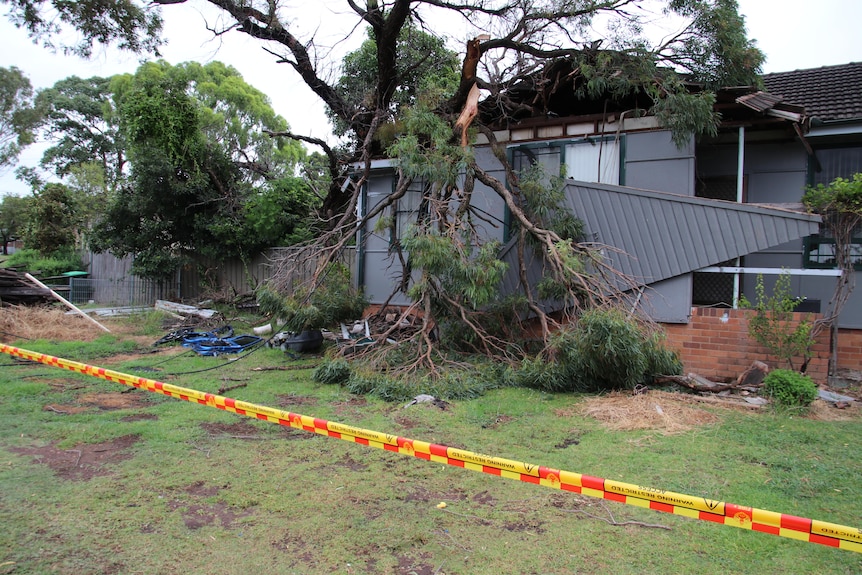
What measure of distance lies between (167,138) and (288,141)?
19557mm

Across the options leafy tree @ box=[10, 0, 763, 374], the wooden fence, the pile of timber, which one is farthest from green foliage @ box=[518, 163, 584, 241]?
the pile of timber

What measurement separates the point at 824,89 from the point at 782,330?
602 centimetres

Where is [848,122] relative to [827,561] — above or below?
above

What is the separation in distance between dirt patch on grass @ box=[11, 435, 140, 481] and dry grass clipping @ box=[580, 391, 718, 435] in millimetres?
5065

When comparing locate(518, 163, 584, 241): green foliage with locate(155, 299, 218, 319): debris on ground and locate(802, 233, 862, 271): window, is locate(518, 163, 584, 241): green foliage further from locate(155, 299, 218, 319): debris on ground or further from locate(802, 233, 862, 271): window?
locate(155, 299, 218, 319): debris on ground

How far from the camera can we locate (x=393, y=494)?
4.30 meters

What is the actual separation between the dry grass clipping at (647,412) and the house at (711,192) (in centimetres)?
178

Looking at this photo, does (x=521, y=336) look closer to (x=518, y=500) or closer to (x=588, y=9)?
(x=518, y=500)

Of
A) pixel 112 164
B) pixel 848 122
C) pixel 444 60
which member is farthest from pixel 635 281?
pixel 112 164

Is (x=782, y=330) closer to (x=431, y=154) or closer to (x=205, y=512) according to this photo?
(x=431, y=154)

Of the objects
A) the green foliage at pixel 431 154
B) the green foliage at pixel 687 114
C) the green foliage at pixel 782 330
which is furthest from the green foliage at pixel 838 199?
the green foliage at pixel 431 154

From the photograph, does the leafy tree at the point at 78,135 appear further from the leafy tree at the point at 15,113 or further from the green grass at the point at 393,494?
the green grass at the point at 393,494

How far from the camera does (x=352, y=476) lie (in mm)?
4652

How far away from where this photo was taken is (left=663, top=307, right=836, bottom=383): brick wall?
25.5ft
